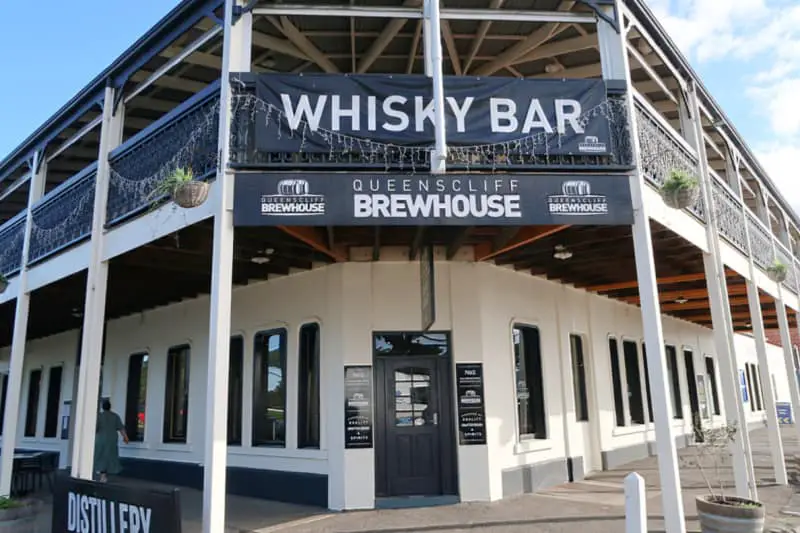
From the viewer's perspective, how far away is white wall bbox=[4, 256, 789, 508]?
8617mm

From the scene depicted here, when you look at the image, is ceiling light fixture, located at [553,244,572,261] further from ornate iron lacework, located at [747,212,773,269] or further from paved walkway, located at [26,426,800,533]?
ornate iron lacework, located at [747,212,773,269]

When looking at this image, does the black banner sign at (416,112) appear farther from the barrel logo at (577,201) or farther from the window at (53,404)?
the window at (53,404)

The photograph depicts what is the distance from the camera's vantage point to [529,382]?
1005 centimetres

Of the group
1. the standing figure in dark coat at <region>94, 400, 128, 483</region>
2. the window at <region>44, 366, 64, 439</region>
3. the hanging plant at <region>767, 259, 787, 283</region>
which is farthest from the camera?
the window at <region>44, 366, 64, 439</region>

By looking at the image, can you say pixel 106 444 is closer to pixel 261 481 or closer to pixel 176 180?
pixel 261 481

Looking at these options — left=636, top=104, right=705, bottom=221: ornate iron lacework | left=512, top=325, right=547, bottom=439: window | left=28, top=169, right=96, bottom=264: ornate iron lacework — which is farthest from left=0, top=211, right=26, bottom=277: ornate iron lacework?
left=636, top=104, right=705, bottom=221: ornate iron lacework

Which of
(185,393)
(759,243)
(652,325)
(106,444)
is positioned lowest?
(106,444)

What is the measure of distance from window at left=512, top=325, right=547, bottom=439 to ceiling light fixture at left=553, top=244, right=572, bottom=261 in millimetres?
1523

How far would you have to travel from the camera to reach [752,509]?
249 inches

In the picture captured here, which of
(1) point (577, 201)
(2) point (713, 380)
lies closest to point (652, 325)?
(1) point (577, 201)

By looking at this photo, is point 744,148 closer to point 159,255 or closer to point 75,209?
point 159,255

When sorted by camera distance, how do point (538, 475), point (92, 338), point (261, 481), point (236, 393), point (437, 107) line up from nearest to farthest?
point (437, 107), point (92, 338), point (538, 475), point (261, 481), point (236, 393)

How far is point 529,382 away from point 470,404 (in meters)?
1.78

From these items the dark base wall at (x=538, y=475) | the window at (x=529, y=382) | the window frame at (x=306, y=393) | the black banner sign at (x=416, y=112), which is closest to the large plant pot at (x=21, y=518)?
the window frame at (x=306, y=393)
